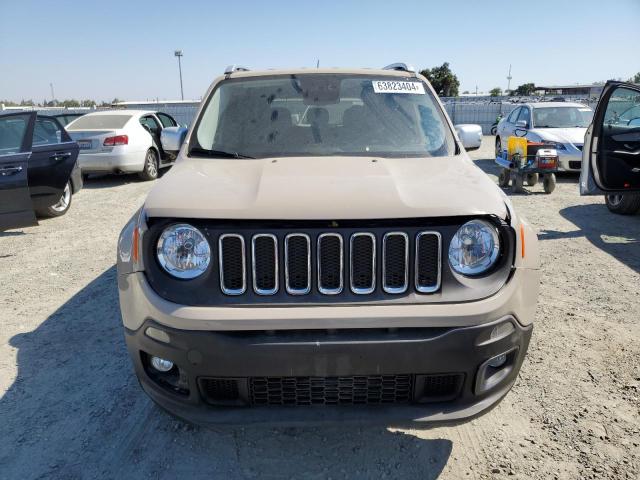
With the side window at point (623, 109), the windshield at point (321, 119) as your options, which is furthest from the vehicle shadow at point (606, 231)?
the windshield at point (321, 119)

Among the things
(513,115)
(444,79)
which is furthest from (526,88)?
(513,115)

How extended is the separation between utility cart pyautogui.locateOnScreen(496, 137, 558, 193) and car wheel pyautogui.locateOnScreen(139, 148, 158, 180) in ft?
25.9

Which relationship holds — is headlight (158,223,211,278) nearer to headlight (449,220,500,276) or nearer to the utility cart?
headlight (449,220,500,276)

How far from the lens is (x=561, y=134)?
10773mm

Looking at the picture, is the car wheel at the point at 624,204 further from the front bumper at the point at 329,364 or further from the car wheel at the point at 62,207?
the car wheel at the point at 62,207

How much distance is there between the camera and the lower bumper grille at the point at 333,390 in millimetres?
2205

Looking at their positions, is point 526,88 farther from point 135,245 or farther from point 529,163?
point 135,245

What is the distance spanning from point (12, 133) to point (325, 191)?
6.22m

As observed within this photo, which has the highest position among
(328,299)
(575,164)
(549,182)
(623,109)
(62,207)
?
(623,109)

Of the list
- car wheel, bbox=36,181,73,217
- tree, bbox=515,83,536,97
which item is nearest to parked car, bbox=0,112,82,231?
car wheel, bbox=36,181,73,217

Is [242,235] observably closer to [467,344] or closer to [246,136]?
[467,344]

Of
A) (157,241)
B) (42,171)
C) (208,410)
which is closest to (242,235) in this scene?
(157,241)

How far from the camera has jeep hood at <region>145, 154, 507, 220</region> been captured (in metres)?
2.19

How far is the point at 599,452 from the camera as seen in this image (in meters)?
2.65
